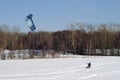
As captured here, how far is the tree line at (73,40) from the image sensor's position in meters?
57.4

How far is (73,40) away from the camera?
202ft

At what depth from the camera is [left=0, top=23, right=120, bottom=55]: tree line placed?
188ft

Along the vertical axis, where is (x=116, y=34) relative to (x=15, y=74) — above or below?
above

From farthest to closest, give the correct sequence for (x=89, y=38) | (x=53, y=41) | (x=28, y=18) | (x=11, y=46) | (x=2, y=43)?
(x=53, y=41) < (x=89, y=38) < (x=11, y=46) < (x=2, y=43) < (x=28, y=18)

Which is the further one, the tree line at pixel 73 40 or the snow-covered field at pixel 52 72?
the tree line at pixel 73 40

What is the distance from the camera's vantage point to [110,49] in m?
56.2

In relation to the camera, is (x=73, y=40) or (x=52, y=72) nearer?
(x=52, y=72)

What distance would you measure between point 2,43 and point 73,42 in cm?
1384

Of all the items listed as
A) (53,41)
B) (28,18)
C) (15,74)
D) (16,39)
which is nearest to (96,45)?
(53,41)

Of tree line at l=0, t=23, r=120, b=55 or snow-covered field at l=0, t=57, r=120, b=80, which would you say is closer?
snow-covered field at l=0, t=57, r=120, b=80

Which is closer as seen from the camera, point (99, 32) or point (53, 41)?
point (99, 32)

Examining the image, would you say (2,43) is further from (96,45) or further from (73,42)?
(96,45)

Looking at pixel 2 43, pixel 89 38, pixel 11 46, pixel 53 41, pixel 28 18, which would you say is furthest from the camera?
pixel 53 41

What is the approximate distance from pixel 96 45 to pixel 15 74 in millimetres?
45358
